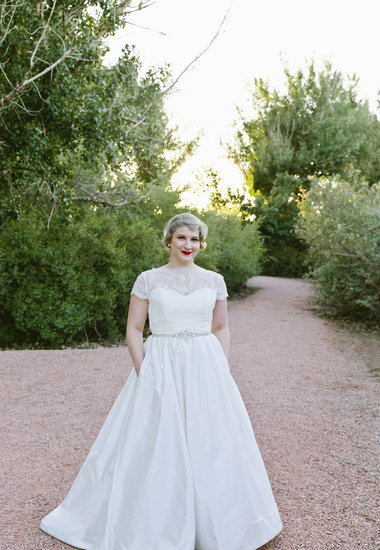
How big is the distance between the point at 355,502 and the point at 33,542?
6.47ft

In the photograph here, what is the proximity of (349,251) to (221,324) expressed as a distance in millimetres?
8738

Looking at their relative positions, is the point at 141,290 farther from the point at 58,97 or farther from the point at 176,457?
the point at 58,97

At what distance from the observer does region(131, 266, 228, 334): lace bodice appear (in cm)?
268

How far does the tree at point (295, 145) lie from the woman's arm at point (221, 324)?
21454 millimetres

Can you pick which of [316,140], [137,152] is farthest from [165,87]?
[316,140]

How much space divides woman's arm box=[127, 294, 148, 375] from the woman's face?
0.32m

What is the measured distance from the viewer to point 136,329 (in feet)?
9.07

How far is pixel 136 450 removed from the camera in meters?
2.54

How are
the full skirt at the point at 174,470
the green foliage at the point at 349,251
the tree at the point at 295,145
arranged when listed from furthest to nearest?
the tree at the point at 295,145, the green foliage at the point at 349,251, the full skirt at the point at 174,470

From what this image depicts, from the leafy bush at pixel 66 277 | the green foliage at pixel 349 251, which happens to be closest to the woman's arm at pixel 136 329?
the leafy bush at pixel 66 277

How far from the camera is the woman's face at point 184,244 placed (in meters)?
2.72

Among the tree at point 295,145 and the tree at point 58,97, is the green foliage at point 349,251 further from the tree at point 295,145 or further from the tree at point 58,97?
the tree at point 295,145

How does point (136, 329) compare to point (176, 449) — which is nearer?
point (176, 449)

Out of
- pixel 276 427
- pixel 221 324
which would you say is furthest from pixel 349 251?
pixel 221 324
